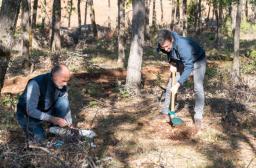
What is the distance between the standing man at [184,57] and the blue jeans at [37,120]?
6.49 ft

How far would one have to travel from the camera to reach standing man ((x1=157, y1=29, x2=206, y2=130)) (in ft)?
24.4

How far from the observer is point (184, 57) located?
7.59m

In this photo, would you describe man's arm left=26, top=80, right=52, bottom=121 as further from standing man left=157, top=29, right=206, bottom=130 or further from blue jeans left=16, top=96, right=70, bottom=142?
standing man left=157, top=29, right=206, bottom=130

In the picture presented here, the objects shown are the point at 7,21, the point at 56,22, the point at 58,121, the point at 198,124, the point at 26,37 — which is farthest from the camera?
the point at 56,22

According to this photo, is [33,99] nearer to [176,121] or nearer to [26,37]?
[176,121]

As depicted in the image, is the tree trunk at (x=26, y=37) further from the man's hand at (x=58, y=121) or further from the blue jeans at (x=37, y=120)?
the man's hand at (x=58, y=121)

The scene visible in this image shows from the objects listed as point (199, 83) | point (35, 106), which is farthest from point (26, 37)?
point (35, 106)

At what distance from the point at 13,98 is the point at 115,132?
3.17 m

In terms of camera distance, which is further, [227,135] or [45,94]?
[227,135]

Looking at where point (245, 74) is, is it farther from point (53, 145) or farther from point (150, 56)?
point (53, 145)

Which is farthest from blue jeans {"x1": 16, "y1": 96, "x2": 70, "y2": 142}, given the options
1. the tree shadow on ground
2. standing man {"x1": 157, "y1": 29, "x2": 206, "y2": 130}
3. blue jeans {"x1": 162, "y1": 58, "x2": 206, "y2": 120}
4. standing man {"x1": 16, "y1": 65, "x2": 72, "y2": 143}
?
blue jeans {"x1": 162, "y1": 58, "x2": 206, "y2": 120}

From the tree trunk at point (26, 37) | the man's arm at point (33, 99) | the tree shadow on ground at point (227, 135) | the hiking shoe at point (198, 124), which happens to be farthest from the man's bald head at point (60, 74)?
the tree trunk at point (26, 37)

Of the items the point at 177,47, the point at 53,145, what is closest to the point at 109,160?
the point at 53,145

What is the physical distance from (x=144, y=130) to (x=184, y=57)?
1595 mm
